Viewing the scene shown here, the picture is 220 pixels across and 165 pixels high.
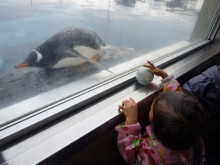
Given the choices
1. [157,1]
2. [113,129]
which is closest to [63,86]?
[113,129]

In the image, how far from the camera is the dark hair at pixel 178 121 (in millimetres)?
465

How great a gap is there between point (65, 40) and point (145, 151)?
504 mm

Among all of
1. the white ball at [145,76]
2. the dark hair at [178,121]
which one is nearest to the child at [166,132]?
the dark hair at [178,121]

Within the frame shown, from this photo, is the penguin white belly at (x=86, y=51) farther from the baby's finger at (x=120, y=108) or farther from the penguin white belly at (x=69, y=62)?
the baby's finger at (x=120, y=108)

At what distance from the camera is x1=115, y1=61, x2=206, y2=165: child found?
0.47 metres

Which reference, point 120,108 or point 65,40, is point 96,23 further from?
point 120,108

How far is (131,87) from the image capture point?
2.34 ft

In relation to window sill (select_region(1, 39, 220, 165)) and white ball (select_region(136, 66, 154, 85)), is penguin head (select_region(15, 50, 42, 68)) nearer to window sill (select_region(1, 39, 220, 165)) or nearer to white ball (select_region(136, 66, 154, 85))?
window sill (select_region(1, 39, 220, 165))

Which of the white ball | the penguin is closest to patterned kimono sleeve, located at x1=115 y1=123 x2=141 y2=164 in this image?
the white ball

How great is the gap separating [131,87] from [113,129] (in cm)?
20

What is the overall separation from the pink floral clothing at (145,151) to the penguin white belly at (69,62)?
1.07 ft

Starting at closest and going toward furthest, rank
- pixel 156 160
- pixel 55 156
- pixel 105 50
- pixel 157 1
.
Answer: pixel 55 156 < pixel 156 160 < pixel 105 50 < pixel 157 1

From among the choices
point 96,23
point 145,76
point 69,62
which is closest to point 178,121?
point 145,76

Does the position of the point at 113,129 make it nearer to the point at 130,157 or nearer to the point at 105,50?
the point at 130,157
